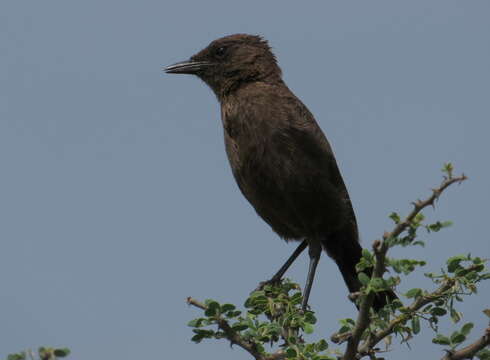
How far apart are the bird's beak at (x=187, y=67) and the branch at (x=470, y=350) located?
13.4 feet

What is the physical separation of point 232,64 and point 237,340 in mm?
3353

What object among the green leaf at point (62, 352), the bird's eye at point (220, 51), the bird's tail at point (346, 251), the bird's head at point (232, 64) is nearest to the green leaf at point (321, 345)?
the green leaf at point (62, 352)

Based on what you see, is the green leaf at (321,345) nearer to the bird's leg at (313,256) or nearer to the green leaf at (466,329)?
the green leaf at (466,329)

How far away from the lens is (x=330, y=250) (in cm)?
659

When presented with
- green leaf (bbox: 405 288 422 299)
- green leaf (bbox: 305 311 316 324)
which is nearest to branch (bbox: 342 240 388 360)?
green leaf (bbox: 405 288 422 299)

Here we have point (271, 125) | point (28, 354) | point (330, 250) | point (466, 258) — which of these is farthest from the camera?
point (330, 250)

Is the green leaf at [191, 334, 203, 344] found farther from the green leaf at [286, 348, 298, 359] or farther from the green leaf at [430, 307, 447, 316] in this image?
the green leaf at [430, 307, 447, 316]

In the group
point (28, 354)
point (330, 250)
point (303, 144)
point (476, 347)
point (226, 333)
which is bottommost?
point (28, 354)

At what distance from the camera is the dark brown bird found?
6.10 meters

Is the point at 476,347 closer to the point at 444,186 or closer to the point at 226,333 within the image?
the point at 444,186

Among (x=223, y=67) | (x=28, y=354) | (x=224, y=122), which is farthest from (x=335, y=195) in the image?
(x=28, y=354)

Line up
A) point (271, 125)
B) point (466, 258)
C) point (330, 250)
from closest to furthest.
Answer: point (466, 258) → point (271, 125) → point (330, 250)

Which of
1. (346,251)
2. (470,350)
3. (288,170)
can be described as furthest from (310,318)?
(346,251)

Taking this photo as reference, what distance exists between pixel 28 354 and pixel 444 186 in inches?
72.4
